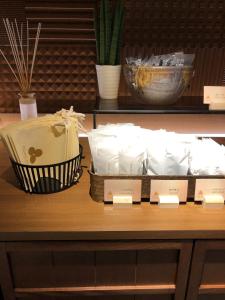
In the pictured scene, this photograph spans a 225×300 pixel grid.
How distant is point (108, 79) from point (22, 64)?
19.3 inches

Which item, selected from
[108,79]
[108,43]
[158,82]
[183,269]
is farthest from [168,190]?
[108,43]

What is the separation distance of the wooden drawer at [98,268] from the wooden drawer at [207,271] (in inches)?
1.2

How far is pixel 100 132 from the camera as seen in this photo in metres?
1.08

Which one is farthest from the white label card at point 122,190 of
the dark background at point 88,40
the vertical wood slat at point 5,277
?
the dark background at point 88,40

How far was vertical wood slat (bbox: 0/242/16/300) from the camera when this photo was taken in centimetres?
93

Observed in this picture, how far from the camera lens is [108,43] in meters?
1.25

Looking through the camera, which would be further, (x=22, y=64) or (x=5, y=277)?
(x=22, y=64)

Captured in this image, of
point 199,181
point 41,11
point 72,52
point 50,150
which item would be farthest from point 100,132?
point 41,11

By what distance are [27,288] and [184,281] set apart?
0.59m

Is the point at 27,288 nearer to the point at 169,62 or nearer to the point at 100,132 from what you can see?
the point at 100,132

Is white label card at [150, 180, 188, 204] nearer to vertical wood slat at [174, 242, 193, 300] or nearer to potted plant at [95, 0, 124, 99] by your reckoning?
vertical wood slat at [174, 242, 193, 300]

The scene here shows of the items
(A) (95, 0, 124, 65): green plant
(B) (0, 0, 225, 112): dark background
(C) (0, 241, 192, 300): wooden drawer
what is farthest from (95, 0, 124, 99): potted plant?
(C) (0, 241, 192, 300): wooden drawer

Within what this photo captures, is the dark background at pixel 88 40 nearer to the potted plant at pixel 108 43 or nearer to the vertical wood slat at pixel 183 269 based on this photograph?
the potted plant at pixel 108 43

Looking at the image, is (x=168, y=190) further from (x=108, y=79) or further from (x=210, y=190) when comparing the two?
(x=108, y=79)
